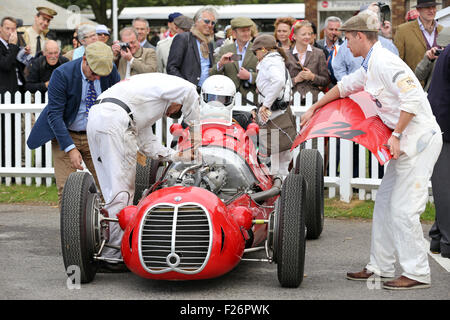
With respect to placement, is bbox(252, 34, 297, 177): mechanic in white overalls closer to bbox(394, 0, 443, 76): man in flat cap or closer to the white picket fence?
the white picket fence

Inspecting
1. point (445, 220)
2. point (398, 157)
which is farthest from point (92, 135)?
point (445, 220)

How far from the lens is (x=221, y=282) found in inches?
238

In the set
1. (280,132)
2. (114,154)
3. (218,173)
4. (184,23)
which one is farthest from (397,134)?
(184,23)

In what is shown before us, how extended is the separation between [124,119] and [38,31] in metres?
6.41

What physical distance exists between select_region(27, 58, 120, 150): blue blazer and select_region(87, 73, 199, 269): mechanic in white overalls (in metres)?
0.75

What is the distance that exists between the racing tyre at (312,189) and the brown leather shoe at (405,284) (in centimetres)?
192

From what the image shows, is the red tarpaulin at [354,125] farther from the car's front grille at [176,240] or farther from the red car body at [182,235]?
the car's front grille at [176,240]

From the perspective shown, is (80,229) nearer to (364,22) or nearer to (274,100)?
(364,22)

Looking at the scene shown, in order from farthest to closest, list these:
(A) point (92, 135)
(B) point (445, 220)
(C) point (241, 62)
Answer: (C) point (241, 62) < (B) point (445, 220) < (A) point (92, 135)

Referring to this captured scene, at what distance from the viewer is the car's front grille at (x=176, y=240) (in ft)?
17.7

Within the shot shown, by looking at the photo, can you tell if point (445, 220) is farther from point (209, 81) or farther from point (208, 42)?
point (208, 42)

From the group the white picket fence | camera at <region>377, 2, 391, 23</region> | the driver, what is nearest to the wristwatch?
the driver
